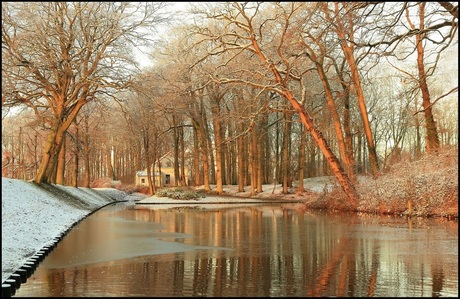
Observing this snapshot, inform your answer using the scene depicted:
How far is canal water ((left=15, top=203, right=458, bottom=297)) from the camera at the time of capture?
7259 millimetres

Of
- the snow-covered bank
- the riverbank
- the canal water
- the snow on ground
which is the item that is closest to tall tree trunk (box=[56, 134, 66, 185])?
the snow on ground

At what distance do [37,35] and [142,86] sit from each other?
597 cm

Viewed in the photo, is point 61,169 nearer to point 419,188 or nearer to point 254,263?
point 419,188

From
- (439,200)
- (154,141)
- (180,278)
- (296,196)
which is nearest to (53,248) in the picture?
(180,278)

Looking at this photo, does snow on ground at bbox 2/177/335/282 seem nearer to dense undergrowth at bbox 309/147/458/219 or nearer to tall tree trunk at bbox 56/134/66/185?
tall tree trunk at bbox 56/134/66/185

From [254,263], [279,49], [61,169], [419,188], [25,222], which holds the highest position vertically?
[279,49]

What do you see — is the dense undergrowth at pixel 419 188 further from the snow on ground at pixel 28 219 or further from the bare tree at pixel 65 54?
the bare tree at pixel 65 54

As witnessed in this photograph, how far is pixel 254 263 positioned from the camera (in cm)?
966

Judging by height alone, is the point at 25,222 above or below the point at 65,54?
below

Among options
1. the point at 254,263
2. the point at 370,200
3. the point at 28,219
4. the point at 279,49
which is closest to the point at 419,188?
the point at 370,200

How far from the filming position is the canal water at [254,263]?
23.8ft

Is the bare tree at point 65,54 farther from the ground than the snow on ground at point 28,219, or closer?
farther from the ground

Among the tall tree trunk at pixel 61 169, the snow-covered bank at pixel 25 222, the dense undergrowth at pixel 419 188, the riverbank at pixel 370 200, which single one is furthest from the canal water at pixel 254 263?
the tall tree trunk at pixel 61 169

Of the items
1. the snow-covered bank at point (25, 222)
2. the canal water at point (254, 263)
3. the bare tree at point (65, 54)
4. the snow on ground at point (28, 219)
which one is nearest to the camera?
the canal water at point (254, 263)
